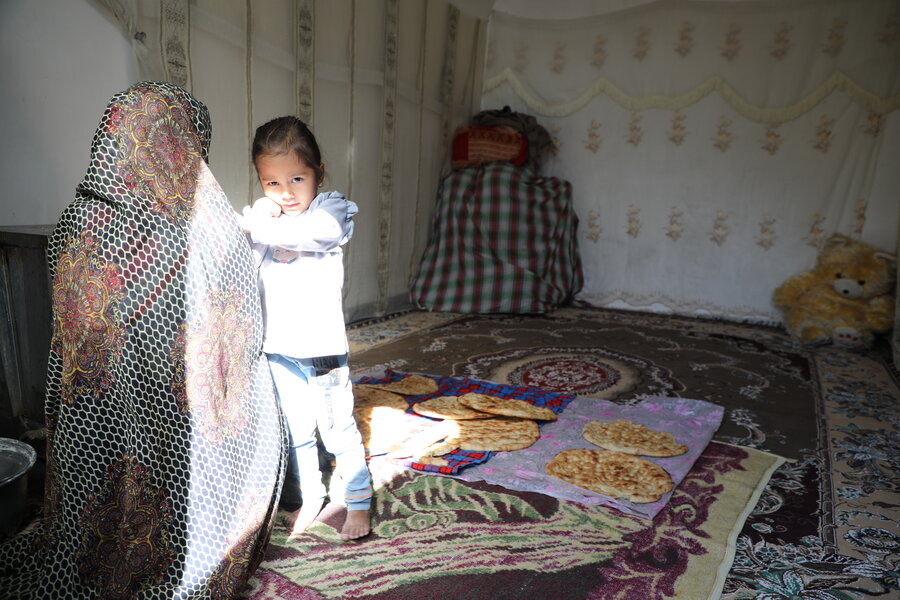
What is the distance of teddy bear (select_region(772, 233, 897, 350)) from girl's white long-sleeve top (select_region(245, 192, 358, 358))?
144 inches

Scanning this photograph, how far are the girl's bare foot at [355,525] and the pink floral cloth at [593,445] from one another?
1.34ft

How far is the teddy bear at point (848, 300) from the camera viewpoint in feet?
13.1

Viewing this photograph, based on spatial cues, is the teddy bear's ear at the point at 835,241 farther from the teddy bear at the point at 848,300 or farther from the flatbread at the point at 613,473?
the flatbread at the point at 613,473

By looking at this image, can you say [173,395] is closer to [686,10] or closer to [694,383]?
[694,383]

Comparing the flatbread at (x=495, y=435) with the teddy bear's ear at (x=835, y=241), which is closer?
the flatbread at (x=495, y=435)

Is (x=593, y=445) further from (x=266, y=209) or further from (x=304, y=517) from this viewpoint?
(x=266, y=209)

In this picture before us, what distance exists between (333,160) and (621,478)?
263cm

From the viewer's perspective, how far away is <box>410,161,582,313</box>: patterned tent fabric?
4.78 m

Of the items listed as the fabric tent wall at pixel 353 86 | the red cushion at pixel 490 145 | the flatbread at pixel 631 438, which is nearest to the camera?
the flatbread at pixel 631 438

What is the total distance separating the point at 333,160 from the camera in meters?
3.79

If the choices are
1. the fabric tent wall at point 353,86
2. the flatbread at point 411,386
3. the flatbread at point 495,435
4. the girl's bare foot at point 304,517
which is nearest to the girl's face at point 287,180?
the girl's bare foot at point 304,517

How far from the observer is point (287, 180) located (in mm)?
1529

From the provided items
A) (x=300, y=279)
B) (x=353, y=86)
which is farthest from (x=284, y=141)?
(x=353, y=86)

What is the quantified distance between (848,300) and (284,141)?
4008 mm
